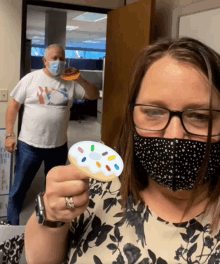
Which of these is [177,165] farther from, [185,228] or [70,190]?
[70,190]

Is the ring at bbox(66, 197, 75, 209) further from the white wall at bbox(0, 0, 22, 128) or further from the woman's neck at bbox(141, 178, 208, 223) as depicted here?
the white wall at bbox(0, 0, 22, 128)

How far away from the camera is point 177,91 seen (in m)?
0.70

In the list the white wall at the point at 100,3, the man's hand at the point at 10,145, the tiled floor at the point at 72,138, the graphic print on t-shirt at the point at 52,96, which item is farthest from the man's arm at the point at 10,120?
→ the white wall at the point at 100,3

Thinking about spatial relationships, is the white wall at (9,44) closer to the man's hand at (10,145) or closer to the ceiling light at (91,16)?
the man's hand at (10,145)

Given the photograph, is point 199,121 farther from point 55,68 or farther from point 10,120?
point 10,120

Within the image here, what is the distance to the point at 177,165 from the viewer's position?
2.55 feet

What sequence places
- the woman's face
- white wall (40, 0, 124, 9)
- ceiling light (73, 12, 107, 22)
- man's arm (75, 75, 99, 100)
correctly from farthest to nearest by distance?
ceiling light (73, 12, 107, 22) < white wall (40, 0, 124, 9) < man's arm (75, 75, 99, 100) < the woman's face

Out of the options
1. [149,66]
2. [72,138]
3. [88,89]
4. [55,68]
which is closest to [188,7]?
[88,89]

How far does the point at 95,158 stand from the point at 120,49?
2.42 m

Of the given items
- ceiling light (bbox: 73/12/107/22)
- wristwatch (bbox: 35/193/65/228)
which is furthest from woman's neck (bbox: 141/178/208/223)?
ceiling light (bbox: 73/12/107/22)

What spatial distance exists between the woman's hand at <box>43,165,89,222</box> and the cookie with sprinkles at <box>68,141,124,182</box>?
2cm

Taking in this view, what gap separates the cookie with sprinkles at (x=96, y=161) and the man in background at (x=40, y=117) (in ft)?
6.10

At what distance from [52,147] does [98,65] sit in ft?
26.5

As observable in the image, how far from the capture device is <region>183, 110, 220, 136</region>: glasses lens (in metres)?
0.71
